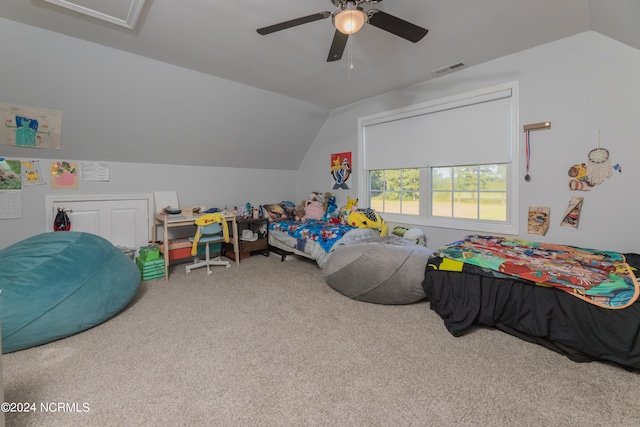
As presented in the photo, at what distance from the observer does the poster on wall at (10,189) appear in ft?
9.00

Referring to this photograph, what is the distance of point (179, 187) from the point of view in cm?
392

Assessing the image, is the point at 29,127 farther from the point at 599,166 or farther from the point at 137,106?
the point at 599,166

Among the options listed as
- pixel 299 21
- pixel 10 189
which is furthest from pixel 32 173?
pixel 299 21

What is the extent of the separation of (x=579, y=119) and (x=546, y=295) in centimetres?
169

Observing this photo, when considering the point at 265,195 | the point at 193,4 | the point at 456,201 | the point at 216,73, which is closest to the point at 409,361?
the point at 456,201

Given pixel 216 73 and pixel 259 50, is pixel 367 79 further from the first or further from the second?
pixel 216 73

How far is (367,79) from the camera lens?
10.6 ft

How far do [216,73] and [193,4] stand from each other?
46.6 inches

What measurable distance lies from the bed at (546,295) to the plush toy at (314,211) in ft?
7.46

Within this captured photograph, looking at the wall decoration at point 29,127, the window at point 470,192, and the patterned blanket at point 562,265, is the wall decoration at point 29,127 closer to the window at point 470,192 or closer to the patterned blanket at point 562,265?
the patterned blanket at point 562,265

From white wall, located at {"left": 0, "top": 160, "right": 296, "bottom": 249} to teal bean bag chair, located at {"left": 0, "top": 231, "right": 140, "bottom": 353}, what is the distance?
0.97 meters

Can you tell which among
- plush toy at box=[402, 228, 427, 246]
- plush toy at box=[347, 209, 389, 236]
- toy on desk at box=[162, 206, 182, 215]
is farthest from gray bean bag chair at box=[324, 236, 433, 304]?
toy on desk at box=[162, 206, 182, 215]

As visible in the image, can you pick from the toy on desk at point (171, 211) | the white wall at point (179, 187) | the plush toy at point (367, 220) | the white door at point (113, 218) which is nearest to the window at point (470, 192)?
the plush toy at point (367, 220)

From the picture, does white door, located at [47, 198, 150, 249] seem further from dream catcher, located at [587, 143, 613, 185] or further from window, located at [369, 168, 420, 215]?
dream catcher, located at [587, 143, 613, 185]
